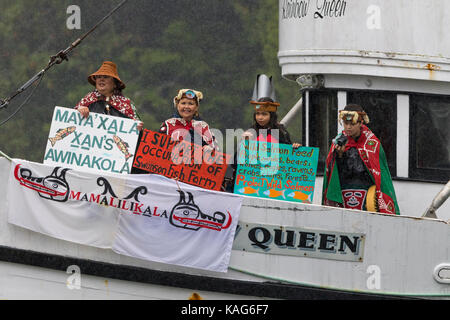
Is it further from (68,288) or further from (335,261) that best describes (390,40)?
(68,288)

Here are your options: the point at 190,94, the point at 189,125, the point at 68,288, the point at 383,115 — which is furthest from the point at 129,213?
the point at 383,115

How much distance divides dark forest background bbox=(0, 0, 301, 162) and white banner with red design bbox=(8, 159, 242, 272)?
650 inches

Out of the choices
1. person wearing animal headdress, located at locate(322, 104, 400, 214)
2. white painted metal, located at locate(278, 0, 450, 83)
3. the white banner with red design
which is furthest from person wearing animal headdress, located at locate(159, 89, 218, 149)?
white painted metal, located at locate(278, 0, 450, 83)

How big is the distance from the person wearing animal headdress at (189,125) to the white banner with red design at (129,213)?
1.87 feet

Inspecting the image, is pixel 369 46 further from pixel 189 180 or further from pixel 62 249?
pixel 62 249

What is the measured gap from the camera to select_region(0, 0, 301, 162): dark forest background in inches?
1093

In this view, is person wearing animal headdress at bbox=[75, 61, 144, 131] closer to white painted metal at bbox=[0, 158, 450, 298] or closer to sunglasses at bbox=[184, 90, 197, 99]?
sunglasses at bbox=[184, 90, 197, 99]

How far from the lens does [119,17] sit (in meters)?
30.3

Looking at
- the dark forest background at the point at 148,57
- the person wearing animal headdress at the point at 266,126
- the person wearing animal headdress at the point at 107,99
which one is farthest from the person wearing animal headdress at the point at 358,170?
the dark forest background at the point at 148,57

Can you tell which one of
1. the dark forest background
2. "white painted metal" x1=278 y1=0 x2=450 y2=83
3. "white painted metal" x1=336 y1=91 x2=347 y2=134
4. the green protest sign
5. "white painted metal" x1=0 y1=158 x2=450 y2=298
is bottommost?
"white painted metal" x1=0 y1=158 x2=450 y2=298

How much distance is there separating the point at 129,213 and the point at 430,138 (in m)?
2.92

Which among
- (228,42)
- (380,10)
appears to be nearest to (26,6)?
(228,42)

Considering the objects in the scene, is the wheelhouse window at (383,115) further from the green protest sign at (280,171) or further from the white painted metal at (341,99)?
the green protest sign at (280,171)

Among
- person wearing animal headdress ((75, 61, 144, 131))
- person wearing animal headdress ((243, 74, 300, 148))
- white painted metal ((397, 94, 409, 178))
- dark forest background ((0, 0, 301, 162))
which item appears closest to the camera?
person wearing animal headdress ((243, 74, 300, 148))
